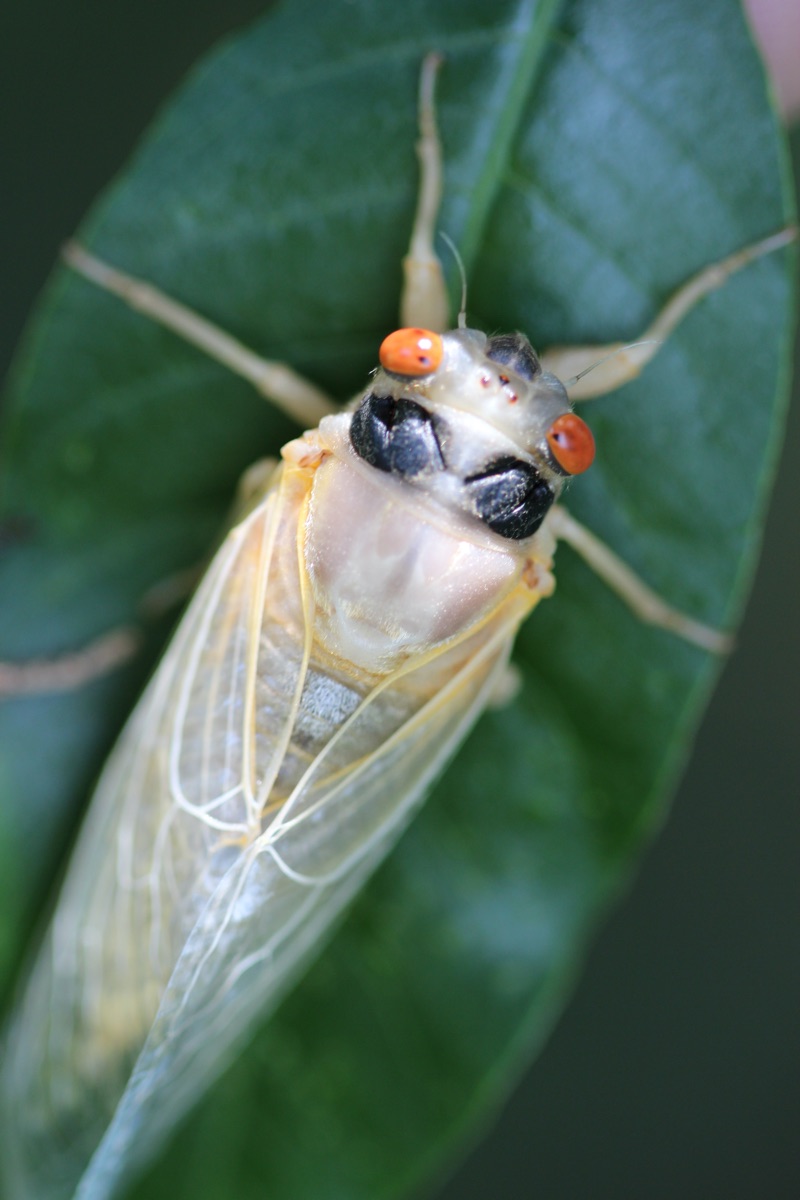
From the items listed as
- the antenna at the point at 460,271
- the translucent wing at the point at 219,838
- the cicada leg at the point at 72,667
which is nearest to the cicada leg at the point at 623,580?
the translucent wing at the point at 219,838

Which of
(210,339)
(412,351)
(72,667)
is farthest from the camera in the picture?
(72,667)

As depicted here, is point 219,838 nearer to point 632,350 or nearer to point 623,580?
point 623,580

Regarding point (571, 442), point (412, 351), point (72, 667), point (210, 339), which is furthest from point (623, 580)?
point (72, 667)

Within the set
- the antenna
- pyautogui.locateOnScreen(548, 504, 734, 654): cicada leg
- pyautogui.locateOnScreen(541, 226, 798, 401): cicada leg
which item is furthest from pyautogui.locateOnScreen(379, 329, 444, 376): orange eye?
pyautogui.locateOnScreen(548, 504, 734, 654): cicada leg

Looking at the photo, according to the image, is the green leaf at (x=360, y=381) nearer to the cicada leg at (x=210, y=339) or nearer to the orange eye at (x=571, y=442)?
the cicada leg at (x=210, y=339)

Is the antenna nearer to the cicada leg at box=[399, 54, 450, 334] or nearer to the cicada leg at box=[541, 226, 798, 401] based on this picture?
the cicada leg at box=[399, 54, 450, 334]

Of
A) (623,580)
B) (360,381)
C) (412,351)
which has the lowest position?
(623,580)

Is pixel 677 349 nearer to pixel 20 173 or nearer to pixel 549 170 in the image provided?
pixel 549 170

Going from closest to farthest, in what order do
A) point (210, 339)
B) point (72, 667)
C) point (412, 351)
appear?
1. point (412, 351)
2. point (210, 339)
3. point (72, 667)
